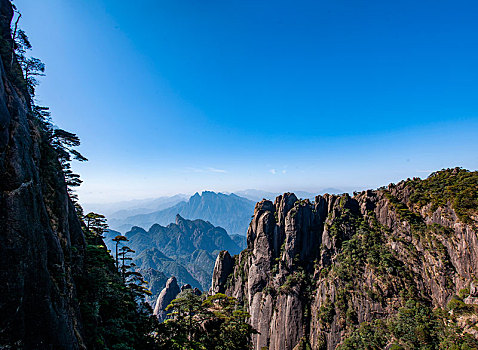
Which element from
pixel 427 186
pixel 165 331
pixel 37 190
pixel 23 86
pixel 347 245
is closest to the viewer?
pixel 37 190

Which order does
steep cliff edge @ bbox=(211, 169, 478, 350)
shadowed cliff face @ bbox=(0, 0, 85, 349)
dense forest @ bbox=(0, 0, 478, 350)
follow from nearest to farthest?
shadowed cliff face @ bbox=(0, 0, 85, 349) → dense forest @ bbox=(0, 0, 478, 350) → steep cliff edge @ bbox=(211, 169, 478, 350)

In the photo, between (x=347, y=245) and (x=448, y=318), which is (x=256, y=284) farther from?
(x=448, y=318)

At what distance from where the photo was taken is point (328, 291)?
4362 centimetres

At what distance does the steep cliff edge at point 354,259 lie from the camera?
31953 mm

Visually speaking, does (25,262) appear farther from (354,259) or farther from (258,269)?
(258,269)

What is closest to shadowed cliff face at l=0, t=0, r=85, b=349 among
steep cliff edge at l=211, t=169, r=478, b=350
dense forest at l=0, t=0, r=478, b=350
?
dense forest at l=0, t=0, r=478, b=350

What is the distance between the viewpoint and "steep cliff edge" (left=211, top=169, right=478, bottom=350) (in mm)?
31953

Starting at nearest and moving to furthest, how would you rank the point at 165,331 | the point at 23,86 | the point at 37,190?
the point at 37,190
the point at 23,86
the point at 165,331

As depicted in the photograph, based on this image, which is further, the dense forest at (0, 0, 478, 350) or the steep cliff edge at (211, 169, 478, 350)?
the steep cliff edge at (211, 169, 478, 350)

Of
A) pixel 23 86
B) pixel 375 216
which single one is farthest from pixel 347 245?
pixel 23 86

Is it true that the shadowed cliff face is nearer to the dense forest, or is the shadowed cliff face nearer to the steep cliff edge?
the dense forest

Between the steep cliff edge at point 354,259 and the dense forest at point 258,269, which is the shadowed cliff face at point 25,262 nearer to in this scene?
the dense forest at point 258,269

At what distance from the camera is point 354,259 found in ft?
143

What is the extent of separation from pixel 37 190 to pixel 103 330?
11060 mm
